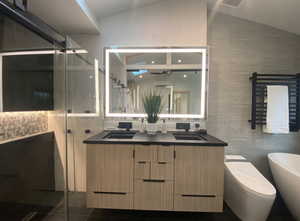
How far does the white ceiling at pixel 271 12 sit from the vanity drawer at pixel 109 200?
2.65 metres

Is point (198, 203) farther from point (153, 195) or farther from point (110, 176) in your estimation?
point (110, 176)

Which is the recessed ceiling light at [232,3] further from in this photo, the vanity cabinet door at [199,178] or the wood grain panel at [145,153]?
the wood grain panel at [145,153]

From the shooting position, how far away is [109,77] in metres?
2.24

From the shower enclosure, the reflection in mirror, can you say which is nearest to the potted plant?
the shower enclosure

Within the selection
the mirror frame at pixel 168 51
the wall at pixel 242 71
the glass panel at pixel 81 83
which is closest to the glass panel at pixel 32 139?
the glass panel at pixel 81 83

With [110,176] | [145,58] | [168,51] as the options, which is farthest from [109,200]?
[168,51]

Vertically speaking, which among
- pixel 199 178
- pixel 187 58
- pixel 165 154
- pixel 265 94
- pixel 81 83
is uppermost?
pixel 187 58

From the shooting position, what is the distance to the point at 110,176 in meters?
1.60

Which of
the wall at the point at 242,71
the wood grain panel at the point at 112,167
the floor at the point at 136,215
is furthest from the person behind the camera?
the wall at the point at 242,71

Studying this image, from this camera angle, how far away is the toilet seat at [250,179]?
150 cm

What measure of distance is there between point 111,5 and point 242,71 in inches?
78.7

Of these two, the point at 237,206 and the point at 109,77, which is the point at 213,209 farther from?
the point at 109,77

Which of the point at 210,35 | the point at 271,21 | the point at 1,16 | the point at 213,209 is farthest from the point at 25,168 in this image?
the point at 271,21

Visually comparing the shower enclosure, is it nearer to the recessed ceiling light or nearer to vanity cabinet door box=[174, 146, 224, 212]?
vanity cabinet door box=[174, 146, 224, 212]
